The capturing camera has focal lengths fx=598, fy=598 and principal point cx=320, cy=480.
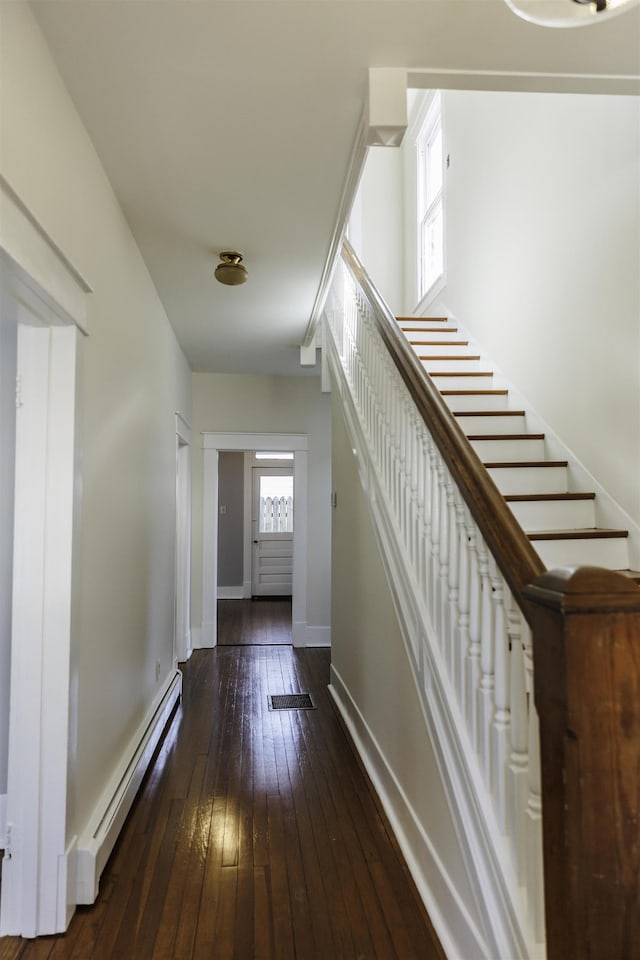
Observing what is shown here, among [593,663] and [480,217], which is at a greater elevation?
[480,217]

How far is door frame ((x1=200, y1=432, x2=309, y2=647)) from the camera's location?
218 inches

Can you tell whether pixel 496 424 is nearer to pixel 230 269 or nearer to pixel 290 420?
pixel 230 269

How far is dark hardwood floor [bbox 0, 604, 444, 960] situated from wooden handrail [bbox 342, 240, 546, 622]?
1.24 metres

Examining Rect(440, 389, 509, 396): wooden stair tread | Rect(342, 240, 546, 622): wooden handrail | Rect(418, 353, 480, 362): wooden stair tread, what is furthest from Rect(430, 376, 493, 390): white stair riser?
Rect(342, 240, 546, 622): wooden handrail

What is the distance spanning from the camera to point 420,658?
2049mm

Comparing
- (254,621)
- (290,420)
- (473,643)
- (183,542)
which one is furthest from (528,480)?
(254,621)

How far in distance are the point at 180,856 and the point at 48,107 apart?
8.15 feet

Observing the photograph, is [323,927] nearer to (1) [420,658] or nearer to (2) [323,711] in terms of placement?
(1) [420,658]

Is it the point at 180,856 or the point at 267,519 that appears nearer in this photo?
the point at 180,856

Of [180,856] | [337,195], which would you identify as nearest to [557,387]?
[337,195]

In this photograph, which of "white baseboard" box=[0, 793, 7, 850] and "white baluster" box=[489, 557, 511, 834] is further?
"white baseboard" box=[0, 793, 7, 850]

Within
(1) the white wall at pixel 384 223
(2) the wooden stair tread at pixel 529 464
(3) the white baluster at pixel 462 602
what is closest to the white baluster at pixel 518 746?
(3) the white baluster at pixel 462 602

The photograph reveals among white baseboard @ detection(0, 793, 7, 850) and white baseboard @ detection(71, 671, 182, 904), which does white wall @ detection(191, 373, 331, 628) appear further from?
white baseboard @ detection(0, 793, 7, 850)

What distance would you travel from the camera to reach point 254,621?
707 centimetres
